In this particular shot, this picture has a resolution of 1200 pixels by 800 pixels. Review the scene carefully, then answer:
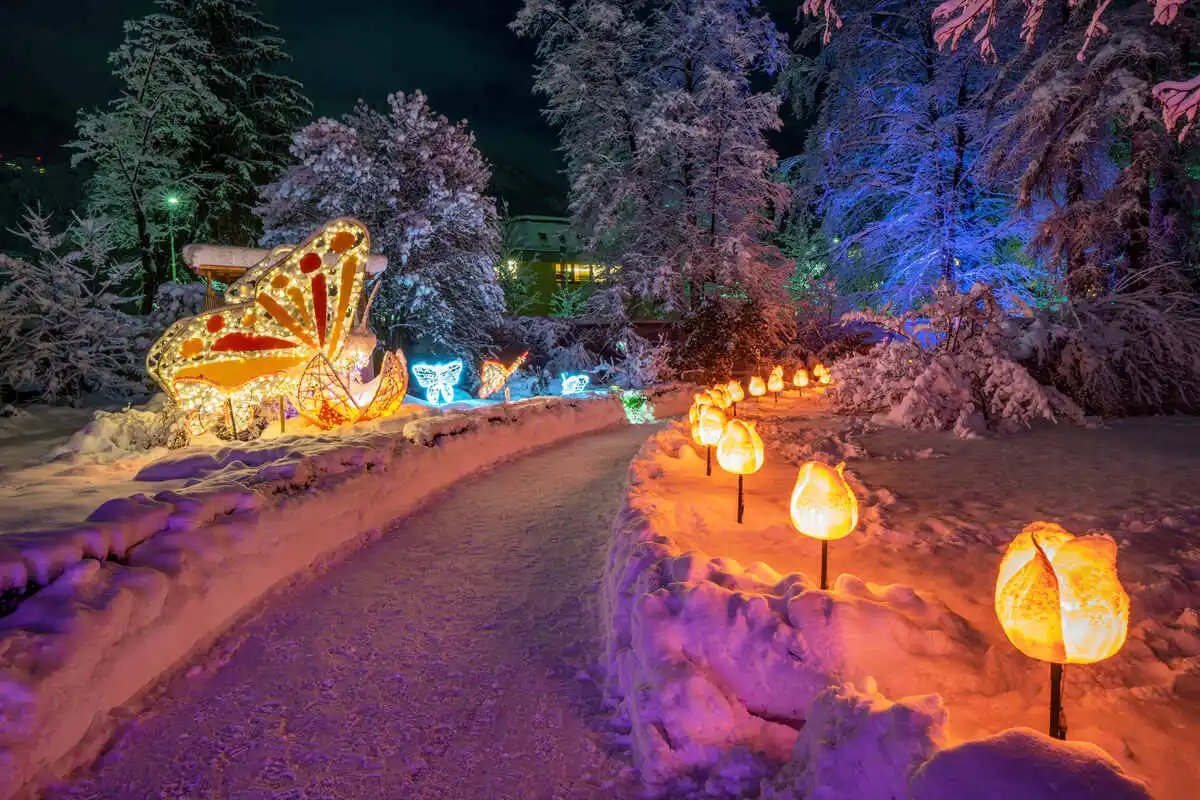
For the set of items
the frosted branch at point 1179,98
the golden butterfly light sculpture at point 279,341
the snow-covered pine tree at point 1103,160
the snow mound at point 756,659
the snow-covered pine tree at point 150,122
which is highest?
the snow-covered pine tree at point 150,122

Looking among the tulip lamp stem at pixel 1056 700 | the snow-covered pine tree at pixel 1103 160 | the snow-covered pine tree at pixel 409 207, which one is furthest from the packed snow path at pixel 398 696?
the snow-covered pine tree at pixel 409 207

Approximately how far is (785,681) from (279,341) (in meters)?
8.65

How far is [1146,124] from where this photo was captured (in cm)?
1063

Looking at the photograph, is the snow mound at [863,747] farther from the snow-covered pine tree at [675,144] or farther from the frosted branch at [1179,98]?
the snow-covered pine tree at [675,144]

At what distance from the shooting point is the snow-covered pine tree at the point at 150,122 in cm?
2012

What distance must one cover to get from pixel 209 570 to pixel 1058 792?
15.1ft

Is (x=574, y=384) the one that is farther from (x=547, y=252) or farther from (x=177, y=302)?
(x=547, y=252)

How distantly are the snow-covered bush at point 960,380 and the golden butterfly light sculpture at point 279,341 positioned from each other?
9328mm

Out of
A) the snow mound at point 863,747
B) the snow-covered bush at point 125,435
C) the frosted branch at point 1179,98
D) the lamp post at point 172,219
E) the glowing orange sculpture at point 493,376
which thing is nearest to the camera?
the snow mound at point 863,747

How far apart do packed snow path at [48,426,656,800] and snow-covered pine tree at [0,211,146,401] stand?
11749 millimetres

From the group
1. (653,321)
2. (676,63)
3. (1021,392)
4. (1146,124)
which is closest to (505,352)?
(653,321)

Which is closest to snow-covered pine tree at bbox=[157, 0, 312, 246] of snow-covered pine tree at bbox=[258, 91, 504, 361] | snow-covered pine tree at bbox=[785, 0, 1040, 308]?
snow-covered pine tree at bbox=[258, 91, 504, 361]

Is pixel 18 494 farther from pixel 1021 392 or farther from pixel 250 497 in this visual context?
pixel 1021 392

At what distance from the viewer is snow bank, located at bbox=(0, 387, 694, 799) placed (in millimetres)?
2848
